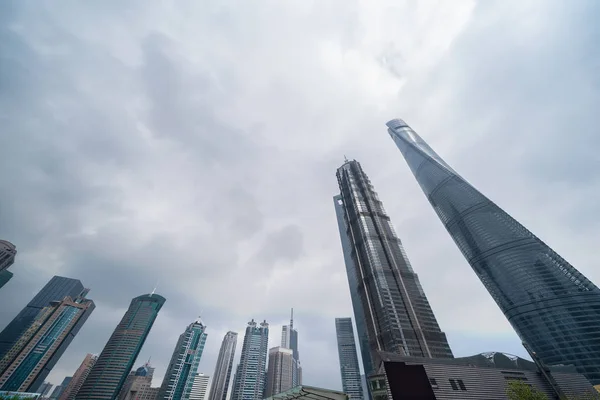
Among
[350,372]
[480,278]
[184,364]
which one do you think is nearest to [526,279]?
[480,278]

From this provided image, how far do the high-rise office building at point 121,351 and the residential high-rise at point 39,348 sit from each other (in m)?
29.2

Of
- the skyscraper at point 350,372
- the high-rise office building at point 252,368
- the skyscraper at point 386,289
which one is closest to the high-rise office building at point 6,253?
the high-rise office building at point 252,368

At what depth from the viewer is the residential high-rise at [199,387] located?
154 meters

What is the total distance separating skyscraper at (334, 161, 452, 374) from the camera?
8850 cm

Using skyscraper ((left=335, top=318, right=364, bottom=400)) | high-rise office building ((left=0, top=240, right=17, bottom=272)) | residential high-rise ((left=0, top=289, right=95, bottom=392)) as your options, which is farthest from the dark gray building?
residential high-rise ((left=0, top=289, right=95, bottom=392))

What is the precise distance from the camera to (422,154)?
15150 cm

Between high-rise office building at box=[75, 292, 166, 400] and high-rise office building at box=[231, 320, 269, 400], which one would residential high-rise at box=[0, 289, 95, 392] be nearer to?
high-rise office building at box=[75, 292, 166, 400]

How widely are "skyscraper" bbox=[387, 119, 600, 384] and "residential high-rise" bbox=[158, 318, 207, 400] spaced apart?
576ft

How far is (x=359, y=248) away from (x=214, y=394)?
184 m

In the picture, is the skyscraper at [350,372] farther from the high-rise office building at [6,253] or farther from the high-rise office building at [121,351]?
the high-rise office building at [6,253]

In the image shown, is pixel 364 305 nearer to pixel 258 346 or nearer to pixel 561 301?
pixel 561 301

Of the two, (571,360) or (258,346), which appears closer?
(571,360)

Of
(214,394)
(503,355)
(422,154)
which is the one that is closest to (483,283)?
(422,154)

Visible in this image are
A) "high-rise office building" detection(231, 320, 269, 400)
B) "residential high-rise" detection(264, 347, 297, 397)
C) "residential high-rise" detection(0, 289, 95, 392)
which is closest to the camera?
"residential high-rise" detection(0, 289, 95, 392)
